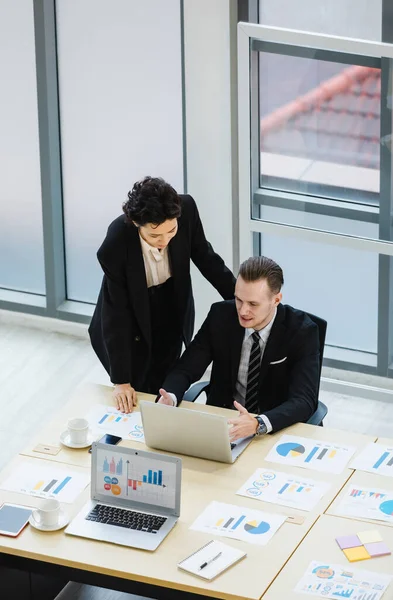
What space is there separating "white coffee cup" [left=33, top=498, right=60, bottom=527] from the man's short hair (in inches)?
54.2

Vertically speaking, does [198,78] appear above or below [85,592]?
above

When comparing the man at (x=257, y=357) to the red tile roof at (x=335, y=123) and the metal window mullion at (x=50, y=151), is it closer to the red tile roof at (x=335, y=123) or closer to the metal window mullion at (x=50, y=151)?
the red tile roof at (x=335, y=123)

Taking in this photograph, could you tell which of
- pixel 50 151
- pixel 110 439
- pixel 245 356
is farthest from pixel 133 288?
pixel 50 151

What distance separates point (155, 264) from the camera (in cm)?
558

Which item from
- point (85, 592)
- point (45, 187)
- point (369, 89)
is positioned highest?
point (369, 89)

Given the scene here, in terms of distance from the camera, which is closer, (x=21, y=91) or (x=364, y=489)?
(x=364, y=489)

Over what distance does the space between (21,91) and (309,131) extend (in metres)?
2.03

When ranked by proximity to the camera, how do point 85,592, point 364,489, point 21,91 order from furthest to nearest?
1. point 21,91
2. point 85,592
3. point 364,489

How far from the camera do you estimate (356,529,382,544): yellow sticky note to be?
443 centimetres

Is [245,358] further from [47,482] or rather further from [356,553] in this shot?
[356,553]

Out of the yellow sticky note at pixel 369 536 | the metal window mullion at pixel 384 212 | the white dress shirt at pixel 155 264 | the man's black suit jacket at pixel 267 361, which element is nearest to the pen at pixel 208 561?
the yellow sticky note at pixel 369 536

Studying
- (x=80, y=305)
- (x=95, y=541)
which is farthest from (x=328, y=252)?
(x=95, y=541)

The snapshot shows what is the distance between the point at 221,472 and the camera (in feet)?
16.1

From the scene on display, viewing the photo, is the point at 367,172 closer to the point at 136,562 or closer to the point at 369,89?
the point at 369,89
